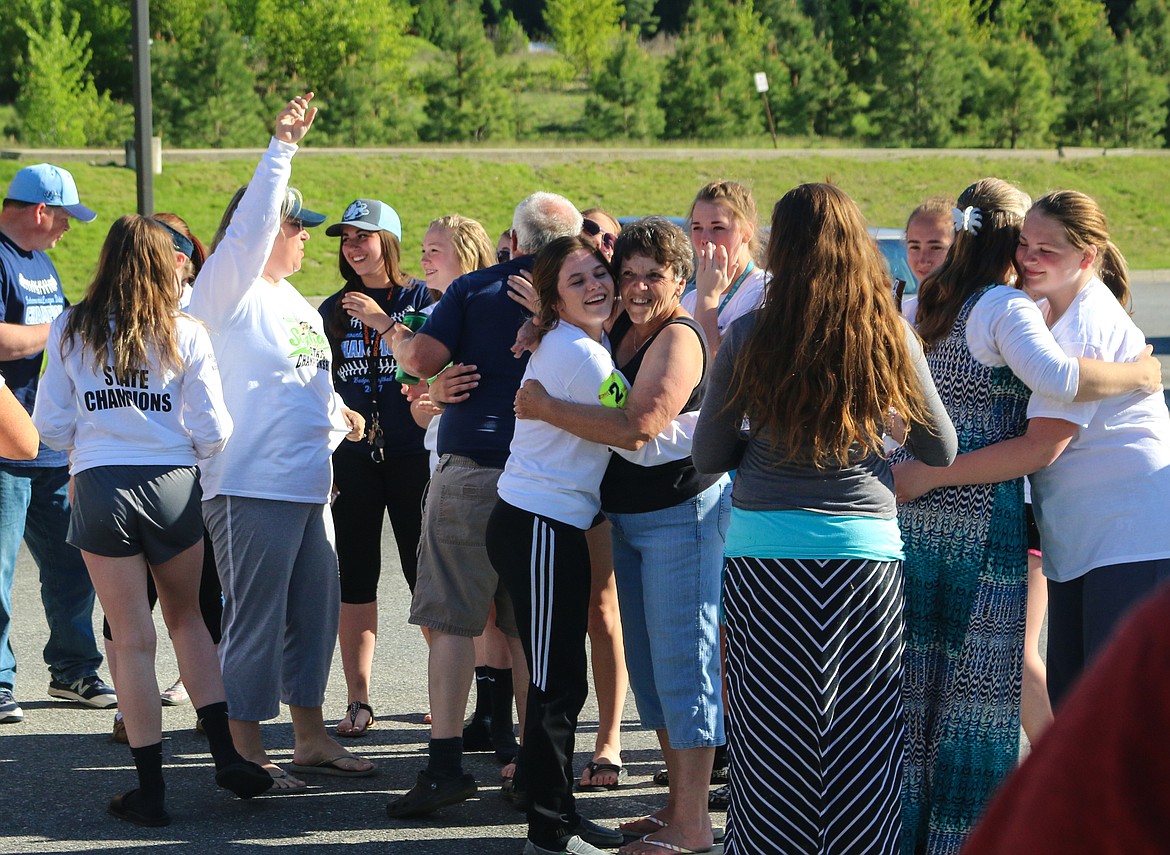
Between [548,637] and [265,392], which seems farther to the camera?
[265,392]

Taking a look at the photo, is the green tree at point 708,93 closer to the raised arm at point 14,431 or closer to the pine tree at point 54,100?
the pine tree at point 54,100

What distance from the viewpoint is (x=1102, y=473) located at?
3.54 meters

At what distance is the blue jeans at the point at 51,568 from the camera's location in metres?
5.34

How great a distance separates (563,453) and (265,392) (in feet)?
4.15

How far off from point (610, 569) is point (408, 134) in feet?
118

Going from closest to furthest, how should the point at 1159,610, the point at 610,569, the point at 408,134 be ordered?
the point at 1159,610, the point at 610,569, the point at 408,134

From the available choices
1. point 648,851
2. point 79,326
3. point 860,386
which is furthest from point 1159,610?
point 79,326

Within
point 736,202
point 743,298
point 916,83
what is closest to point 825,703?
point 743,298

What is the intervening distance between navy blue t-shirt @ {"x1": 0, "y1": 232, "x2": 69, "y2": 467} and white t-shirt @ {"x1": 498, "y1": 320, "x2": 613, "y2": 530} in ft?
8.40

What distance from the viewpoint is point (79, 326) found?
4156mm

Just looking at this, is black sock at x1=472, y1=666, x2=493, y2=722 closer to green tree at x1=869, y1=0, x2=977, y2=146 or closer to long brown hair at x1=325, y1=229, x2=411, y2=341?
long brown hair at x1=325, y1=229, x2=411, y2=341

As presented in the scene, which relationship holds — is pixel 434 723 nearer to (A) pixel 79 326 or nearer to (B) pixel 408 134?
(A) pixel 79 326

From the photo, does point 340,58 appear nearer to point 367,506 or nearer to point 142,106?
point 142,106

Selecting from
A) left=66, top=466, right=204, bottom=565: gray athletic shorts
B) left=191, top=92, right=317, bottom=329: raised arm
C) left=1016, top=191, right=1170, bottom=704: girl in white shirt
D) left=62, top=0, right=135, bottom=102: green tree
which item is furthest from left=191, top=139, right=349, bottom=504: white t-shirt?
left=62, top=0, right=135, bottom=102: green tree
